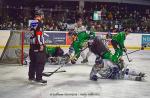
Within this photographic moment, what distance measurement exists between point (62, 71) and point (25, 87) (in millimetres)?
3202

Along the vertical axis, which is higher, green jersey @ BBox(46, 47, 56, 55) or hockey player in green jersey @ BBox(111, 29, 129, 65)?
hockey player in green jersey @ BBox(111, 29, 129, 65)

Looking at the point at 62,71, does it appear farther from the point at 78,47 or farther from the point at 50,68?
the point at 78,47

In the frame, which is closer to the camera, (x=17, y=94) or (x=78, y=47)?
(x=17, y=94)

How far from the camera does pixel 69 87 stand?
10.9m

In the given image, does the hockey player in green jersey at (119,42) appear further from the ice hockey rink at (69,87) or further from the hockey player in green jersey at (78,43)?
the hockey player in green jersey at (78,43)

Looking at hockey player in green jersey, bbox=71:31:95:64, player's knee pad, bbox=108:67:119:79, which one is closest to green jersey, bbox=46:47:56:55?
hockey player in green jersey, bbox=71:31:95:64

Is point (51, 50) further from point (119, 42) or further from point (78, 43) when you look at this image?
point (119, 42)

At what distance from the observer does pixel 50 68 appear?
47.8ft

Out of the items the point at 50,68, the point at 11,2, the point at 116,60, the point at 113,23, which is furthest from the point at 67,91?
the point at 11,2

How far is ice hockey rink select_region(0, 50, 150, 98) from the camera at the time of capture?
991 centimetres

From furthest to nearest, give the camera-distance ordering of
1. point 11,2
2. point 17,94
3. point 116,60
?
point 11,2 < point 116,60 < point 17,94

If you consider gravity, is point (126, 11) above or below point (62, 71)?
above

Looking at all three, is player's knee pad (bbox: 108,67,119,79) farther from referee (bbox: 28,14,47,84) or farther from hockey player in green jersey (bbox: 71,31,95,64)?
hockey player in green jersey (bbox: 71,31,95,64)

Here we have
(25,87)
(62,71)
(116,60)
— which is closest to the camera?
(25,87)
